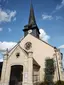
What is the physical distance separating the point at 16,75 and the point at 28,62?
5673mm

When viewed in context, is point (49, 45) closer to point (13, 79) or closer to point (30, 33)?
point (30, 33)

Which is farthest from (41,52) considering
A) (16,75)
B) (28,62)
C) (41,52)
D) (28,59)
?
(16,75)

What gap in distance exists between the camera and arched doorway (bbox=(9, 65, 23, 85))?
72.7 feet

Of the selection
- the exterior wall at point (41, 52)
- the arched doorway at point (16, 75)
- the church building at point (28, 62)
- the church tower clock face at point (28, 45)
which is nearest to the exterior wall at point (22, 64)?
the church building at point (28, 62)

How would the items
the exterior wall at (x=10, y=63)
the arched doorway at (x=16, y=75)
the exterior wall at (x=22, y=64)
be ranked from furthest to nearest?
the arched doorway at (x=16, y=75) → the exterior wall at (x=10, y=63) → the exterior wall at (x=22, y=64)

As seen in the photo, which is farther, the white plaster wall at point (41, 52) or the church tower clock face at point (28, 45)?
the church tower clock face at point (28, 45)

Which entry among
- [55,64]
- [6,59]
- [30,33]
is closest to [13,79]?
[6,59]

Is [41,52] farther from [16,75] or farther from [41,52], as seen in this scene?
[16,75]

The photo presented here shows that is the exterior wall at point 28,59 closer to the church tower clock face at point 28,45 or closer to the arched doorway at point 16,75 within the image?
the church tower clock face at point 28,45

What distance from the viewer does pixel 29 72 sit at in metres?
18.6

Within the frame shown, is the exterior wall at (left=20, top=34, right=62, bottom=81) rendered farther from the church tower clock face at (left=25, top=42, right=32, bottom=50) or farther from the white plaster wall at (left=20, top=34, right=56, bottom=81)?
the church tower clock face at (left=25, top=42, right=32, bottom=50)

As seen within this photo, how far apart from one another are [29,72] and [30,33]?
1416cm

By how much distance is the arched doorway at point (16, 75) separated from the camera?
22144 millimetres

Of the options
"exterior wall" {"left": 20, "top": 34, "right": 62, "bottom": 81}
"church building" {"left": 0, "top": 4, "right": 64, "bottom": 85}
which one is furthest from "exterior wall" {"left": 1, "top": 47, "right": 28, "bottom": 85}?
"exterior wall" {"left": 20, "top": 34, "right": 62, "bottom": 81}
